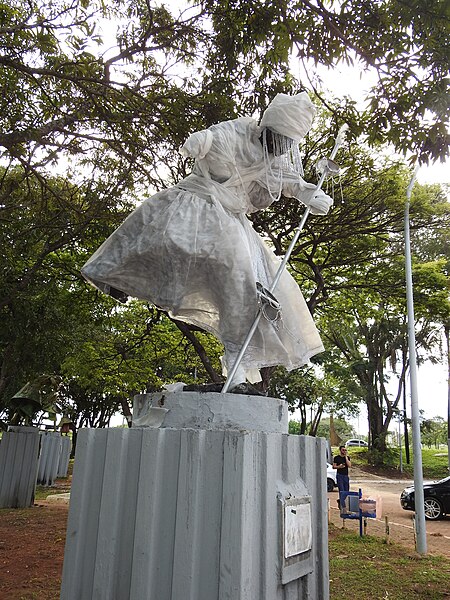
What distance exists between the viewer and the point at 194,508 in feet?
7.31

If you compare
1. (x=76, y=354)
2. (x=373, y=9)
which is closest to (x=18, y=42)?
(x=373, y=9)

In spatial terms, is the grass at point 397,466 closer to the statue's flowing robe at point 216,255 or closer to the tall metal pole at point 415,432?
the tall metal pole at point 415,432

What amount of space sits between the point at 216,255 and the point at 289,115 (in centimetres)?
101

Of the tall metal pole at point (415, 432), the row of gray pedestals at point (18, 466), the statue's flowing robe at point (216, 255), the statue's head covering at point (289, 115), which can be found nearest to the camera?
the statue's flowing robe at point (216, 255)

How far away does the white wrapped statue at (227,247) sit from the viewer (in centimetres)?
297

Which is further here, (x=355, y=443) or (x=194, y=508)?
(x=355, y=443)

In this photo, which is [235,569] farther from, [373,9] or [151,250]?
[373,9]

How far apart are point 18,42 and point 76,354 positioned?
7.46 meters

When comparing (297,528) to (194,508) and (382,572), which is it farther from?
(382,572)

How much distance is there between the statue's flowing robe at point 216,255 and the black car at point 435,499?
1102 centimetres

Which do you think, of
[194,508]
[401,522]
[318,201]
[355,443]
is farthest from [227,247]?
[355,443]

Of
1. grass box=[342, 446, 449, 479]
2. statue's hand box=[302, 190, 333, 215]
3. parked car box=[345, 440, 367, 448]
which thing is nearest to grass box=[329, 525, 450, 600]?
statue's hand box=[302, 190, 333, 215]

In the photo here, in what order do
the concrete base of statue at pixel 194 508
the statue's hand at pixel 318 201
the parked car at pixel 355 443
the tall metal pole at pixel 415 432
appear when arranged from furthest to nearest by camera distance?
the parked car at pixel 355 443 → the tall metal pole at pixel 415 432 → the statue's hand at pixel 318 201 → the concrete base of statue at pixel 194 508

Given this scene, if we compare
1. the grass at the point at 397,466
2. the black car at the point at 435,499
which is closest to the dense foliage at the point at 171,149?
the black car at the point at 435,499
